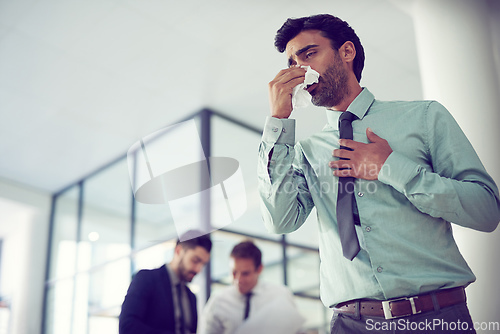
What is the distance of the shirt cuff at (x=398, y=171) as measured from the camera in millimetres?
1064

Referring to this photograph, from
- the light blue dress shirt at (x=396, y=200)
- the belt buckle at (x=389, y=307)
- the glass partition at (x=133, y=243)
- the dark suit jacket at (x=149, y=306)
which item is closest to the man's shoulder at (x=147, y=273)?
the dark suit jacket at (x=149, y=306)

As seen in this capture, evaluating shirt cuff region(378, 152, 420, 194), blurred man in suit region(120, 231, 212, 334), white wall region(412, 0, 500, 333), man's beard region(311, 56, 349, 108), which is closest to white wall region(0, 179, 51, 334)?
blurred man in suit region(120, 231, 212, 334)

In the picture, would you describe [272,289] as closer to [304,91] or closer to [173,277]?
[173,277]

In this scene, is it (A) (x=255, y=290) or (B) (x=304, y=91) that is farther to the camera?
(A) (x=255, y=290)

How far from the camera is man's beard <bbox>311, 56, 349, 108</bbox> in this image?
52.8 inches

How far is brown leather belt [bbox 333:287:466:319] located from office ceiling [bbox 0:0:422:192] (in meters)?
2.79

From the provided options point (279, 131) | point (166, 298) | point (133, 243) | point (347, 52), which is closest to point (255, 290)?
point (166, 298)

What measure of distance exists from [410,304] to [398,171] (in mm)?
279

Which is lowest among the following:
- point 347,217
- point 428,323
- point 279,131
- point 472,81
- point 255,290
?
point 428,323

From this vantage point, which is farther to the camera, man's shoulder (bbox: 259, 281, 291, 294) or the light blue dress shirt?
man's shoulder (bbox: 259, 281, 291, 294)

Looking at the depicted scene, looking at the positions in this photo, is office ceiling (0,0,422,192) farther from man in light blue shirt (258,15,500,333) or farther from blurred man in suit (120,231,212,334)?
man in light blue shirt (258,15,500,333)

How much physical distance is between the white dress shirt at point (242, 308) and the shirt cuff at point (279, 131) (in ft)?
6.03

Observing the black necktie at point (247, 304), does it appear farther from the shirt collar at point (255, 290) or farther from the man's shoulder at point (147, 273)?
the man's shoulder at point (147, 273)

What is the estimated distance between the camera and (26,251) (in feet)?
23.1
